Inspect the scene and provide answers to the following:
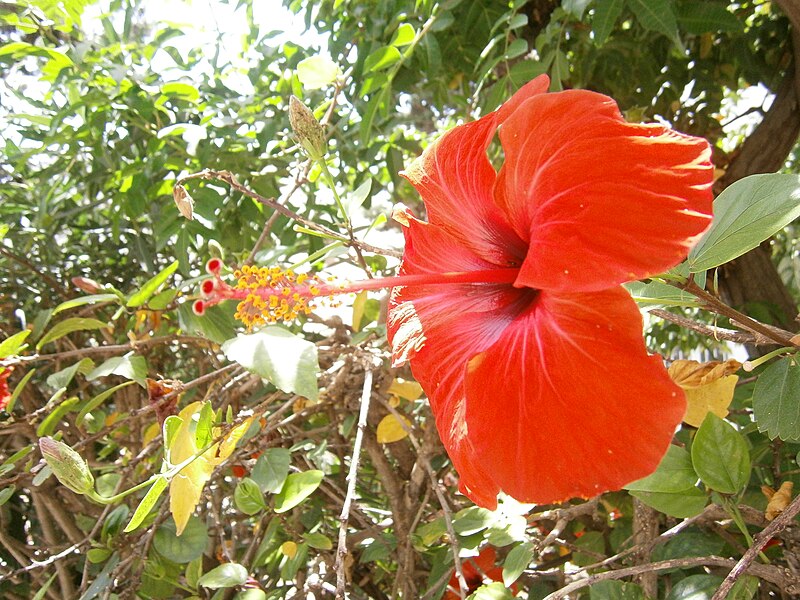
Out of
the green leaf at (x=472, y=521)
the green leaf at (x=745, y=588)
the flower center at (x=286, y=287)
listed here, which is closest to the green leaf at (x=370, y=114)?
the flower center at (x=286, y=287)

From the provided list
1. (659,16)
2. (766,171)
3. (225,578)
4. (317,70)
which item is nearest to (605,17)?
(659,16)

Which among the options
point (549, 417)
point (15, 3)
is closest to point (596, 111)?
point (549, 417)

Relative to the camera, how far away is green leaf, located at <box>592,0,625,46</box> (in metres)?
1.00

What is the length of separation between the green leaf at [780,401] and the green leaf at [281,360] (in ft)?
1.41

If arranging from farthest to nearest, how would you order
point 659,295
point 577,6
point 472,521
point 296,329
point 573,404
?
point 296,329, point 577,6, point 472,521, point 659,295, point 573,404

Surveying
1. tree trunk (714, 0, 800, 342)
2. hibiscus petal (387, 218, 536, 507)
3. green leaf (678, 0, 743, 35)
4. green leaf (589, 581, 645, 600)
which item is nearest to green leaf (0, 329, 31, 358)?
hibiscus petal (387, 218, 536, 507)

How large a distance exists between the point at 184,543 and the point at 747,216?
Result: 2.80ft

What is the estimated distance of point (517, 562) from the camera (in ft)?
2.43

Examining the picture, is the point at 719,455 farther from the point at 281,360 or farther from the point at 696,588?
the point at 281,360

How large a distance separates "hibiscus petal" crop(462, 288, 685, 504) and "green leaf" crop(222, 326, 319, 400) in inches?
6.5

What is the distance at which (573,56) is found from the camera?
1.55 metres

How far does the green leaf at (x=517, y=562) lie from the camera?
2.39 ft

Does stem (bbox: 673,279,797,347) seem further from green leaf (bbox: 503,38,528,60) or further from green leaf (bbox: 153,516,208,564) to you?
green leaf (bbox: 153,516,208,564)

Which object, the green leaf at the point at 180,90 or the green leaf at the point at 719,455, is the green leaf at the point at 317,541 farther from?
the green leaf at the point at 180,90
